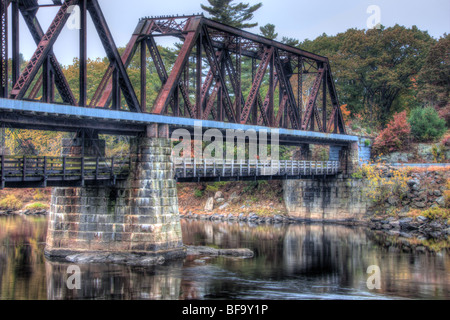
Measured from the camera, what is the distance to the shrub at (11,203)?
75.5 m

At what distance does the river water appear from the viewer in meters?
30.3

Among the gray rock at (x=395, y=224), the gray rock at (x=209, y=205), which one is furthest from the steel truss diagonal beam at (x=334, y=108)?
the gray rock at (x=209, y=205)

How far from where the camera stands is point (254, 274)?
35219mm

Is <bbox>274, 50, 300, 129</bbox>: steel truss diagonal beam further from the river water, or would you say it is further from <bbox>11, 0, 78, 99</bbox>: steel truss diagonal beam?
<bbox>11, 0, 78, 99</bbox>: steel truss diagonal beam

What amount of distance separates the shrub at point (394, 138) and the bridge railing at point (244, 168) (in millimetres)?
8407

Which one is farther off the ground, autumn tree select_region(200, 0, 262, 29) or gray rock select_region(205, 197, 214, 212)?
autumn tree select_region(200, 0, 262, 29)

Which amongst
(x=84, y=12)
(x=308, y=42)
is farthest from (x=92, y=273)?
(x=308, y=42)

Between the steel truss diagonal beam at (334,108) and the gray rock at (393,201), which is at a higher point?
the steel truss diagonal beam at (334,108)

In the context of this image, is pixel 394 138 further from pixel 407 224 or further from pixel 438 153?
pixel 407 224

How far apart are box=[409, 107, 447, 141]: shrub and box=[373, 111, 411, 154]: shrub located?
134 centimetres

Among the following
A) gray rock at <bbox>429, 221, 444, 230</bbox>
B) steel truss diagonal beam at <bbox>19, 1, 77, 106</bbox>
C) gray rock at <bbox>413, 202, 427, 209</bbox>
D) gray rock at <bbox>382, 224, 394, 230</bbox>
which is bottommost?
gray rock at <bbox>382, 224, 394, 230</bbox>

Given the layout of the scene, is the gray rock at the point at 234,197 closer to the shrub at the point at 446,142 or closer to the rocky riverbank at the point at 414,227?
the rocky riverbank at the point at 414,227

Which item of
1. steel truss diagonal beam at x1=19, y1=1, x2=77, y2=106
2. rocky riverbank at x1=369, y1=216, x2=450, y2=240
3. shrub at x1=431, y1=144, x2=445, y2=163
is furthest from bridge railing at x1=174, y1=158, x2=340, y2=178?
shrub at x1=431, y1=144, x2=445, y2=163

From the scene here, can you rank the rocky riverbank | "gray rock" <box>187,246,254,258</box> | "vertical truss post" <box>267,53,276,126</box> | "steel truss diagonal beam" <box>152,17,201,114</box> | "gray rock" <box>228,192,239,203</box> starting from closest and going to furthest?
"steel truss diagonal beam" <box>152,17,201,114</box> → "gray rock" <box>187,246,254,258</box> → the rocky riverbank → "vertical truss post" <box>267,53,276,126</box> → "gray rock" <box>228,192,239,203</box>
